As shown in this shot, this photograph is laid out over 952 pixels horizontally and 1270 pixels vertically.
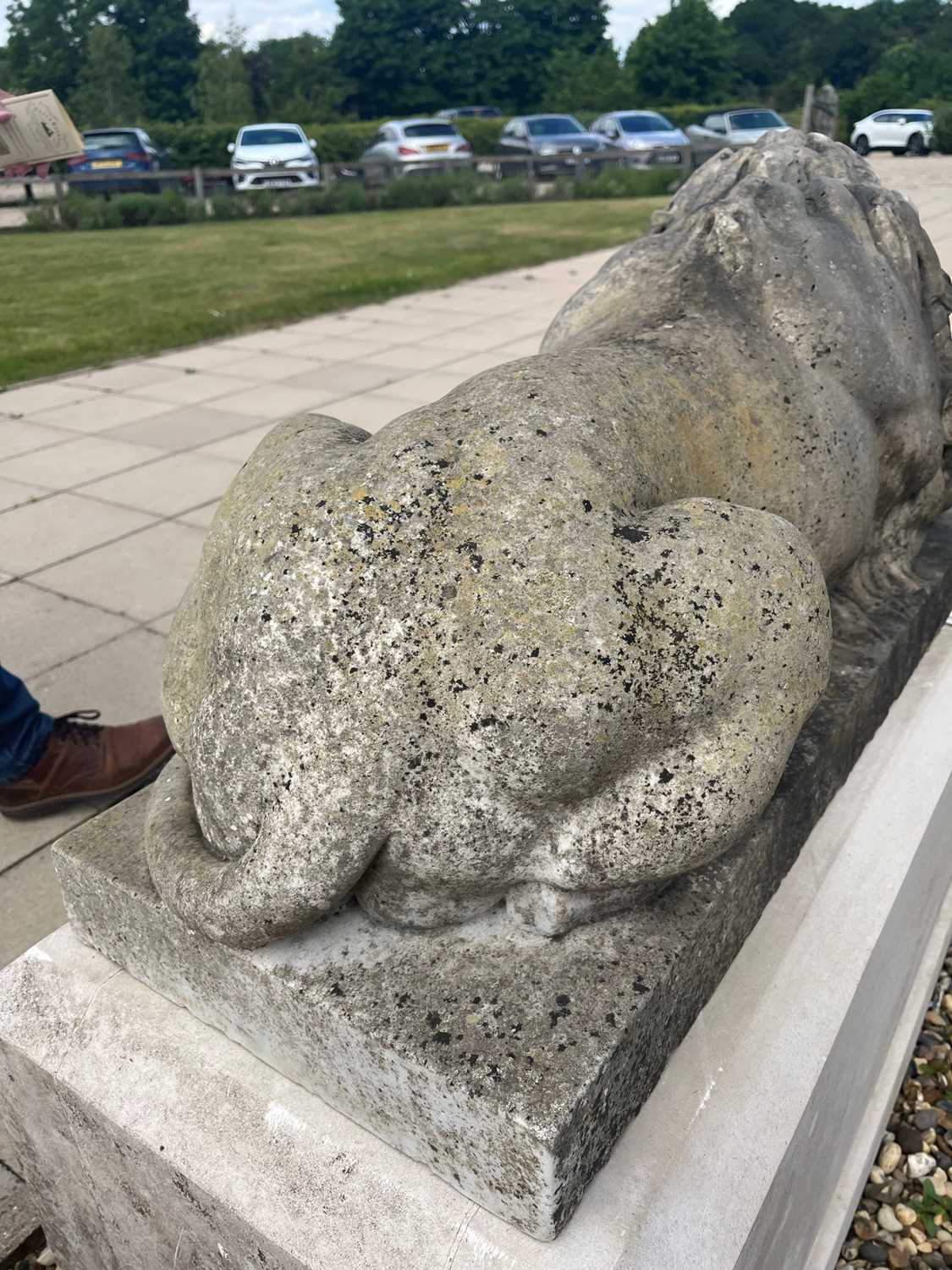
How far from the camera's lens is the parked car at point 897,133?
87.6 feet

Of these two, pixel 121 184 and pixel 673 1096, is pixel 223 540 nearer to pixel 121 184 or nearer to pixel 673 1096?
pixel 673 1096

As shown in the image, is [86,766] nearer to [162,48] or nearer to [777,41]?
[162,48]

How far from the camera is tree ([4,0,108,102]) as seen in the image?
165ft

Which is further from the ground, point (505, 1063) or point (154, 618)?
point (505, 1063)

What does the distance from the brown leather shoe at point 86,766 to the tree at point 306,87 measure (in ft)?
158

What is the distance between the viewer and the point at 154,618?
438 centimetres

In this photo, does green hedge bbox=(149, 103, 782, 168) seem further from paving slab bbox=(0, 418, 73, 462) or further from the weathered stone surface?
the weathered stone surface

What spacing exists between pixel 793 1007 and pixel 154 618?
3.12 meters

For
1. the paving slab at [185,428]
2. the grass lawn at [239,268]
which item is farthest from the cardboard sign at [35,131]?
the grass lawn at [239,268]

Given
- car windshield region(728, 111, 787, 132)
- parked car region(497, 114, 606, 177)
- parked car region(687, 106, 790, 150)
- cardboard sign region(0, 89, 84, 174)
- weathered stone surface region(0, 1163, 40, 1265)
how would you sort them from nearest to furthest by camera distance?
weathered stone surface region(0, 1163, 40, 1265)
cardboard sign region(0, 89, 84, 174)
parked car region(497, 114, 606, 177)
parked car region(687, 106, 790, 150)
car windshield region(728, 111, 787, 132)

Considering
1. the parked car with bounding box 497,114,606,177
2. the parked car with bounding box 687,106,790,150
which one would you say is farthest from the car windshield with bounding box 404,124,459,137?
the parked car with bounding box 687,106,790,150

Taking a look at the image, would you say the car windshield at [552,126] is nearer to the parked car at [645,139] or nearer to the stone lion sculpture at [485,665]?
the parked car at [645,139]

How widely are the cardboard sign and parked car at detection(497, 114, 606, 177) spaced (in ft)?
71.3

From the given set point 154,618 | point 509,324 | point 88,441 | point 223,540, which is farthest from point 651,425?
point 509,324
